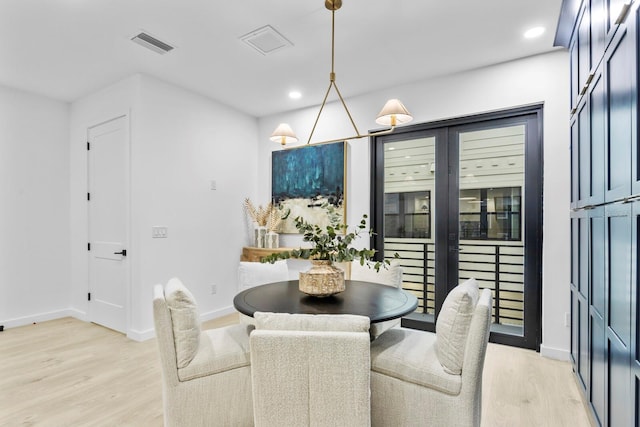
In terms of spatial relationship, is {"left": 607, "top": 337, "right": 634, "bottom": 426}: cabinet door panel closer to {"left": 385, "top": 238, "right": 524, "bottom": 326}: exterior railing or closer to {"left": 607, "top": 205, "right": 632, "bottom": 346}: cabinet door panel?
{"left": 607, "top": 205, "right": 632, "bottom": 346}: cabinet door panel

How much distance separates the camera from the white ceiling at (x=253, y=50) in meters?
2.40

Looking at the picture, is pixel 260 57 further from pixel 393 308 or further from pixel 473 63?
pixel 393 308

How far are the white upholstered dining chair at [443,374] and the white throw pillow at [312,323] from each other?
0.40 metres

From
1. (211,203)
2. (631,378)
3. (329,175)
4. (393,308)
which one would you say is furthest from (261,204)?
(631,378)

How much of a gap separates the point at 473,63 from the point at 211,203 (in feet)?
10.4

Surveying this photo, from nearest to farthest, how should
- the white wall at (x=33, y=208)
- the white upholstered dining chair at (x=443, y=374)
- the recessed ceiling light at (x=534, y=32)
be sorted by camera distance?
the white upholstered dining chair at (x=443, y=374), the recessed ceiling light at (x=534, y=32), the white wall at (x=33, y=208)

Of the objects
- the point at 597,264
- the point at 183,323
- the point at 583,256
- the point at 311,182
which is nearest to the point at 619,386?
the point at 597,264

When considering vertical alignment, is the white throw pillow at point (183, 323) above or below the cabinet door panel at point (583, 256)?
below

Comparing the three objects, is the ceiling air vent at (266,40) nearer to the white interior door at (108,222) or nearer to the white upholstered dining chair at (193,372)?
the white interior door at (108,222)

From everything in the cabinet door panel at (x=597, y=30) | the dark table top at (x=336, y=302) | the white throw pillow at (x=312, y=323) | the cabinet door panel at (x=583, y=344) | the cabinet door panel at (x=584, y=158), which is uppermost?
the cabinet door panel at (x=597, y=30)

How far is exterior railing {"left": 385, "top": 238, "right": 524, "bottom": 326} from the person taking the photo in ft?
10.6

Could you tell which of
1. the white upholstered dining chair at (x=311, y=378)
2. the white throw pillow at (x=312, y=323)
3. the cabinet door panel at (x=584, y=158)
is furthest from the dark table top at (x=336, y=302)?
the cabinet door panel at (x=584, y=158)

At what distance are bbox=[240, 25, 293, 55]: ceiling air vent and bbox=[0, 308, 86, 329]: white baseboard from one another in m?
3.68

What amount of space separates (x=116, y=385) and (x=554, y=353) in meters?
3.52
